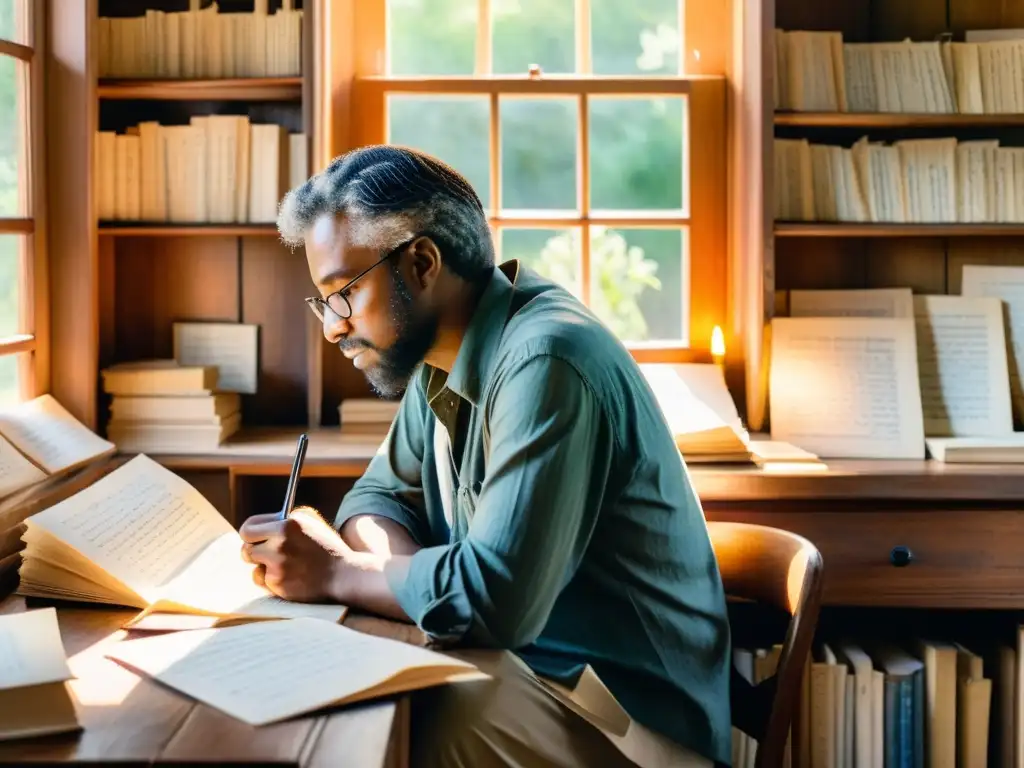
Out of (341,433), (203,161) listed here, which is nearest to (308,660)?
(341,433)

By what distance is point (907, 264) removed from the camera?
122 inches

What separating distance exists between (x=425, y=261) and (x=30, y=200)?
4.00 ft

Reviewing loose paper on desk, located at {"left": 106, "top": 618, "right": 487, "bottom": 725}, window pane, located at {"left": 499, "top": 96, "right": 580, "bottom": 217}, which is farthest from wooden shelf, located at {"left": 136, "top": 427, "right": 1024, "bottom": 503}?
loose paper on desk, located at {"left": 106, "top": 618, "right": 487, "bottom": 725}

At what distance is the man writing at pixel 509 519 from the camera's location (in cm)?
148

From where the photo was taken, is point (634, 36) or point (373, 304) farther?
point (634, 36)

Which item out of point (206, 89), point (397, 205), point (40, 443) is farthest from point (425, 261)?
point (206, 89)

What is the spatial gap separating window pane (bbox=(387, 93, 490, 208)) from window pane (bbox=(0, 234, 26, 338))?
3.38ft

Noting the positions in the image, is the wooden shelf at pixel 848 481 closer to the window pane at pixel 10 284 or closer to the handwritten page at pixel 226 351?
the handwritten page at pixel 226 351

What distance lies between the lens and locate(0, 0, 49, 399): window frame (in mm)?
2543

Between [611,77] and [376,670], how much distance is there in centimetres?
220

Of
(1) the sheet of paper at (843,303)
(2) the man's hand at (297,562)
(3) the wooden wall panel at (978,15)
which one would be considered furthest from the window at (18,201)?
(3) the wooden wall panel at (978,15)

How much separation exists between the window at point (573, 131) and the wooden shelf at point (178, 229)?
1.46ft

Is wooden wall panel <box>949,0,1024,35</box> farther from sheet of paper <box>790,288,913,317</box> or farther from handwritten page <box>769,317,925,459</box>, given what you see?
handwritten page <box>769,317,925,459</box>

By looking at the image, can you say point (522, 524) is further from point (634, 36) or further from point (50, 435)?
point (634, 36)
